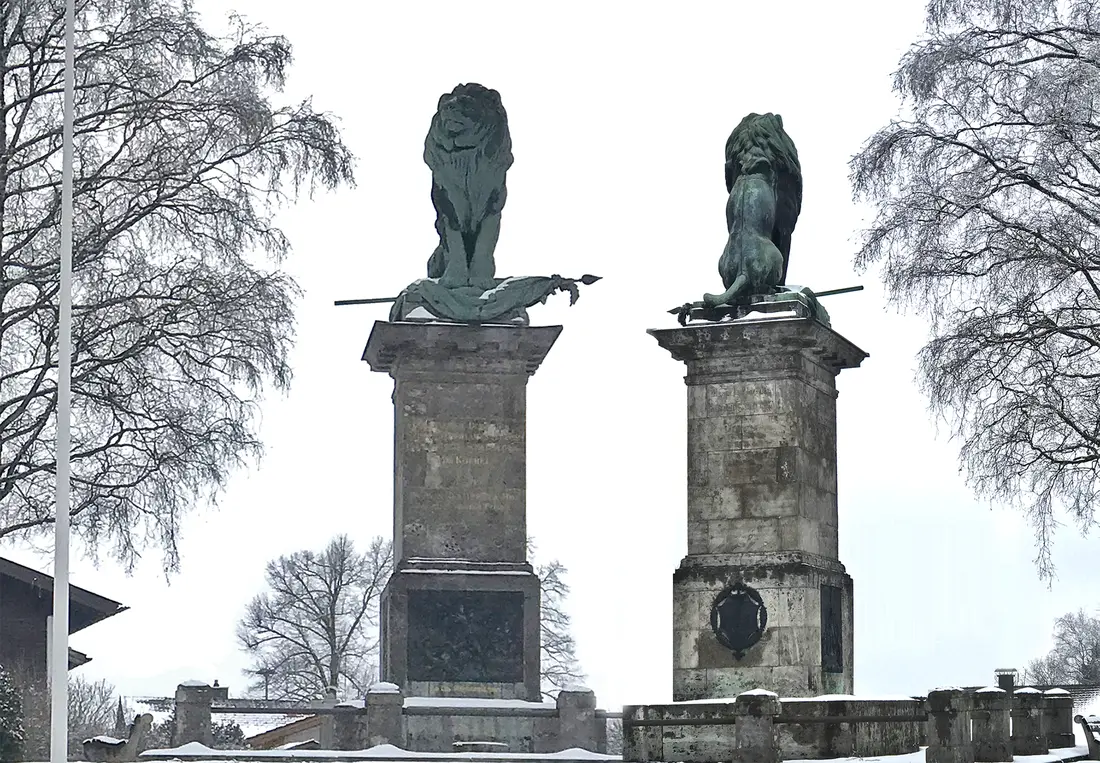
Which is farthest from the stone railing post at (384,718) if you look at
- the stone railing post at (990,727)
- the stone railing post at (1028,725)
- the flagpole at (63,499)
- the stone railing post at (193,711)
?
the stone railing post at (990,727)

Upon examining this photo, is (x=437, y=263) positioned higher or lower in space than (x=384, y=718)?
higher

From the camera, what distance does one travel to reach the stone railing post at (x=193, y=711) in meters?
27.9

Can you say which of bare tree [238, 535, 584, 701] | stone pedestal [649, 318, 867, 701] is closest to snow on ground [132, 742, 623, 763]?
stone pedestal [649, 318, 867, 701]

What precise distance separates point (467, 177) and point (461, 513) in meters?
5.09

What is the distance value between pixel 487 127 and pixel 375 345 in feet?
13.3

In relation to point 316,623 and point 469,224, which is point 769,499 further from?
point 316,623

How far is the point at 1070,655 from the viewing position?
87.6 meters

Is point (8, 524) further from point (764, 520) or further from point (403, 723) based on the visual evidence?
point (764, 520)

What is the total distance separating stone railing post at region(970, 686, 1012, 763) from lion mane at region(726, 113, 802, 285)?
21.8 ft

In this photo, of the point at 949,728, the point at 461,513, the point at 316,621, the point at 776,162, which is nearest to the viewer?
the point at 949,728

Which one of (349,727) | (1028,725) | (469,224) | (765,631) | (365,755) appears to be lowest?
(365,755)

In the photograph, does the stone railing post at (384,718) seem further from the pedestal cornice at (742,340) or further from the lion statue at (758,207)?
the lion statue at (758,207)

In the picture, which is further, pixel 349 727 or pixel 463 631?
pixel 463 631

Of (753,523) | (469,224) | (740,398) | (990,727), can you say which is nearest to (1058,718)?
(990,727)
